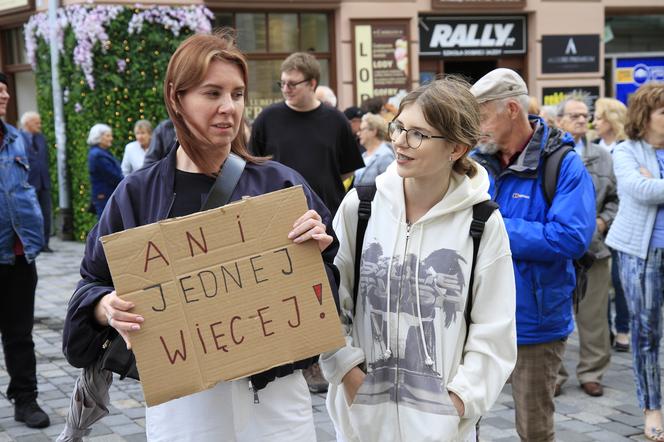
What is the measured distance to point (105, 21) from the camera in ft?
44.3

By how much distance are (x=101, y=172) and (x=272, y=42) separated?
4140 mm

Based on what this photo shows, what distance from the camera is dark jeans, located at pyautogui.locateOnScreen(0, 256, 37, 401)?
5477 mm

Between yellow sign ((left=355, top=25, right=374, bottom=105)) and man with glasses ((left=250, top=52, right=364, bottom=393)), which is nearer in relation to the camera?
man with glasses ((left=250, top=52, right=364, bottom=393))

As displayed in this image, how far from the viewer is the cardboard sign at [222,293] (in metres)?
2.34

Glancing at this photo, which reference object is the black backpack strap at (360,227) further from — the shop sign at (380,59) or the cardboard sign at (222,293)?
the shop sign at (380,59)

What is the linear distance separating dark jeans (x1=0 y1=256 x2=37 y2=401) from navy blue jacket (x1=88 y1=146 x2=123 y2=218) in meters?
6.86

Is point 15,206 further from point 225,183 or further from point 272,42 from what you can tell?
point 272,42

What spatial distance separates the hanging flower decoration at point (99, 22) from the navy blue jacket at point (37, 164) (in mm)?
1279

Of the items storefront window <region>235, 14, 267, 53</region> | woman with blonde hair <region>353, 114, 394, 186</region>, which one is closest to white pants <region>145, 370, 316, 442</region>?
woman with blonde hair <region>353, 114, 394, 186</region>

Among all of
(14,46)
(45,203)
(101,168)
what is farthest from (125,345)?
(14,46)

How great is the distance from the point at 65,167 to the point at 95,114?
1321 millimetres

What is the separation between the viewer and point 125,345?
8.39 ft

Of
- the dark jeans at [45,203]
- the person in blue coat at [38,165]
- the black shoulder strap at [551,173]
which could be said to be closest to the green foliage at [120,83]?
the person in blue coat at [38,165]

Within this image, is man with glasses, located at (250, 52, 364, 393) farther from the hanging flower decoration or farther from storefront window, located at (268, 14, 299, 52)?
storefront window, located at (268, 14, 299, 52)
